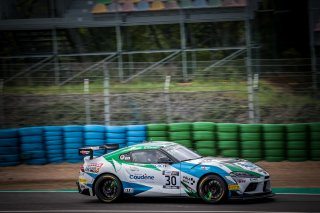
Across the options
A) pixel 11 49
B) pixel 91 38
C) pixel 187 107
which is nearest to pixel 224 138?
pixel 187 107

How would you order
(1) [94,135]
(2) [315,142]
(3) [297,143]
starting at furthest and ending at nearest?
1. (1) [94,135]
2. (3) [297,143]
3. (2) [315,142]

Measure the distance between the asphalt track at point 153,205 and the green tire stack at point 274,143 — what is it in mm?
3881

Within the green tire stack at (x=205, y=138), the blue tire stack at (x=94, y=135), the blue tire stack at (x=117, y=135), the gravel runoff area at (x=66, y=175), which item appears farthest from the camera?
the blue tire stack at (x=94, y=135)

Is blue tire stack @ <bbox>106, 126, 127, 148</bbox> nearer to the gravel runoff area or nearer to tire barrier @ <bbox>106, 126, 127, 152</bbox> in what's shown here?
tire barrier @ <bbox>106, 126, 127, 152</bbox>

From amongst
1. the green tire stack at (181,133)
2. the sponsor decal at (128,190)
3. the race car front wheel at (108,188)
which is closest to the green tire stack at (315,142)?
the green tire stack at (181,133)

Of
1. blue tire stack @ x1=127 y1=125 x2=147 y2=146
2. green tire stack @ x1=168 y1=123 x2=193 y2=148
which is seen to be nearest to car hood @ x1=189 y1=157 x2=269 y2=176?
green tire stack @ x1=168 y1=123 x2=193 y2=148

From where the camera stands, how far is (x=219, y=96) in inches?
766

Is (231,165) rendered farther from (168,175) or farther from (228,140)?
(228,140)

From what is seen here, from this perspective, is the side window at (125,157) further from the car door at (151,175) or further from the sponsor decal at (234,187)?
the sponsor decal at (234,187)

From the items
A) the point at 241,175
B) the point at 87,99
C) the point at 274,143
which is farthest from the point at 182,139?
the point at 241,175

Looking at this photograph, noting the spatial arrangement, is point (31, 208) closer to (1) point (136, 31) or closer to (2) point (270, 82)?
(2) point (270, 82)

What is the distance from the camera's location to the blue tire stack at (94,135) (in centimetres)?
1870

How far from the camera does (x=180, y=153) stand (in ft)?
42.9

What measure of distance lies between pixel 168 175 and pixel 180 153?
752 millimetres
